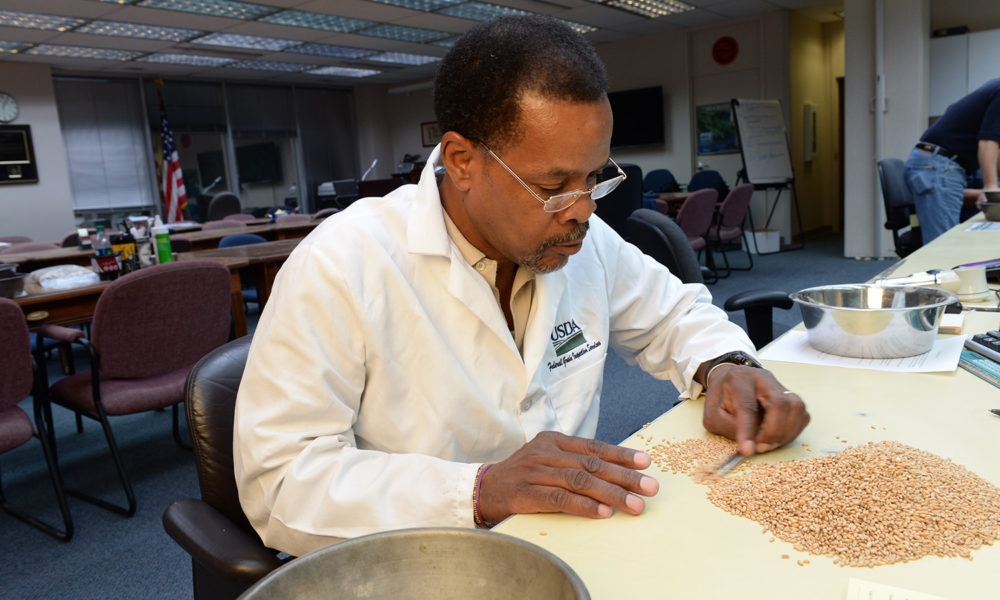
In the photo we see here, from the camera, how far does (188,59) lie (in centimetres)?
846

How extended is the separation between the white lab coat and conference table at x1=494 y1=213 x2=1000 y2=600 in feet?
0.57

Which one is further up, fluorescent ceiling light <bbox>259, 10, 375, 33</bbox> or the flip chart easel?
fluorescent ceiling light <bbox>259, 10, 375, 33</bbox>

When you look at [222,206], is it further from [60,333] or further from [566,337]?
[566,337]

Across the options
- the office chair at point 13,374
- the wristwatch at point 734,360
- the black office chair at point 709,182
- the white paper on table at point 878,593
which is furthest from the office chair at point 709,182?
the white paper on table at point 878,593

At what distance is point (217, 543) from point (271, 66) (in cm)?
955

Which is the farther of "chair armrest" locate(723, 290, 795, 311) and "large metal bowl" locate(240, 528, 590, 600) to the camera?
"chair armrest" locate(723, 290, 795, 311)

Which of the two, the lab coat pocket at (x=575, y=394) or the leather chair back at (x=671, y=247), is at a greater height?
the leather chair back at (x=671, y=247)

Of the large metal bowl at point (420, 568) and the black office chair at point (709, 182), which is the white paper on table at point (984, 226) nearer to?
the large metal bowl at point (420, 568)

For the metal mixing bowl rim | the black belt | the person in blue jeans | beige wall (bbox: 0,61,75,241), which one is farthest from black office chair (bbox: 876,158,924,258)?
beige wall (bbox: 0,61,75,241)

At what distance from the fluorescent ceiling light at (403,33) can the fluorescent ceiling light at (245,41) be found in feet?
3.23

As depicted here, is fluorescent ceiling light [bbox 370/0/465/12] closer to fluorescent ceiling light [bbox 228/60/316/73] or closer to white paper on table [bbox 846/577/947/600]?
fluorescent ceiling light [bbox 228/60/316/73]

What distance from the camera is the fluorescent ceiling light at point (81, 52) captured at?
738 cm

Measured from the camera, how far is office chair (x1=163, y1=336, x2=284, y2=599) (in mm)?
864

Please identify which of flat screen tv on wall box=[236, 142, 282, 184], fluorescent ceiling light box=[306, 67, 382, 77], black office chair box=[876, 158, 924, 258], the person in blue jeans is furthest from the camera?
flat screen tv on wall box=[236, 142, 282, 184]
